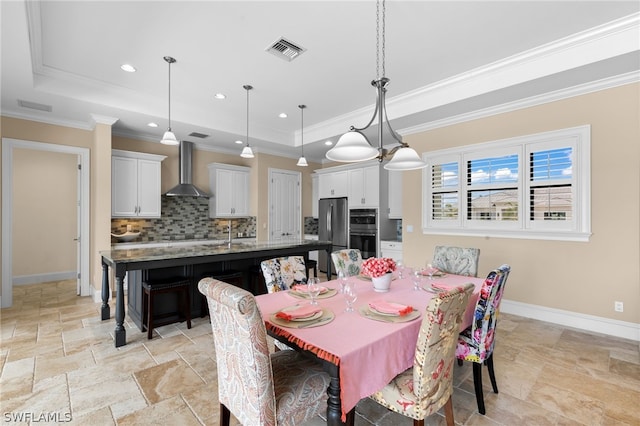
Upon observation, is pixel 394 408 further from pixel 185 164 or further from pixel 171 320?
pixel 185 164

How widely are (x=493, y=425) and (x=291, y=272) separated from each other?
1768 millimetres

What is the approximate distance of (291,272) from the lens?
2.71 m

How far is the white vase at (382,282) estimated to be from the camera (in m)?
2.27

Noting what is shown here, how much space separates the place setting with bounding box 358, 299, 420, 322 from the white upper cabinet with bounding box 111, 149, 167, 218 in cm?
459

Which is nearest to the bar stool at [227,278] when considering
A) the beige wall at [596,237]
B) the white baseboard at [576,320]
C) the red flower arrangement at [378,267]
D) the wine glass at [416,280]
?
the red flower arrangement at [378,267]

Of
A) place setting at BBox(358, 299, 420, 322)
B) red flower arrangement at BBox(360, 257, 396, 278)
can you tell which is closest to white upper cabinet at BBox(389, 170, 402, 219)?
red flower arrangement at BBox(360, 257, 396, 278)

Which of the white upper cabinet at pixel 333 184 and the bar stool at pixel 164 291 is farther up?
the white upper cabinet at pixel 333 184

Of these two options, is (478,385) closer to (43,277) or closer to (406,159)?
(406,159)

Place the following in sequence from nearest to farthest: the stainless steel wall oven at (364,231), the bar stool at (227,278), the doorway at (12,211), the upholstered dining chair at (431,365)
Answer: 1. the upholstered dining chair at (431,365)
2. the bar stool at (227,278)
3. the doorway at (12,211)
4. the stainless steel wall oven at (364,231)

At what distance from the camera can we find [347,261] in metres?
3.23

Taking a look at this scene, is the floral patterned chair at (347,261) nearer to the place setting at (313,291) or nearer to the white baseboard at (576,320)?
the place setting at (313,291)

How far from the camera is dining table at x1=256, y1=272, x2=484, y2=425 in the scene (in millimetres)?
1315

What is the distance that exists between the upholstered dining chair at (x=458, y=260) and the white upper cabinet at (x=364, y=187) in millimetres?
2399

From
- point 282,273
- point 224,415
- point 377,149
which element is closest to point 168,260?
point 282,273
